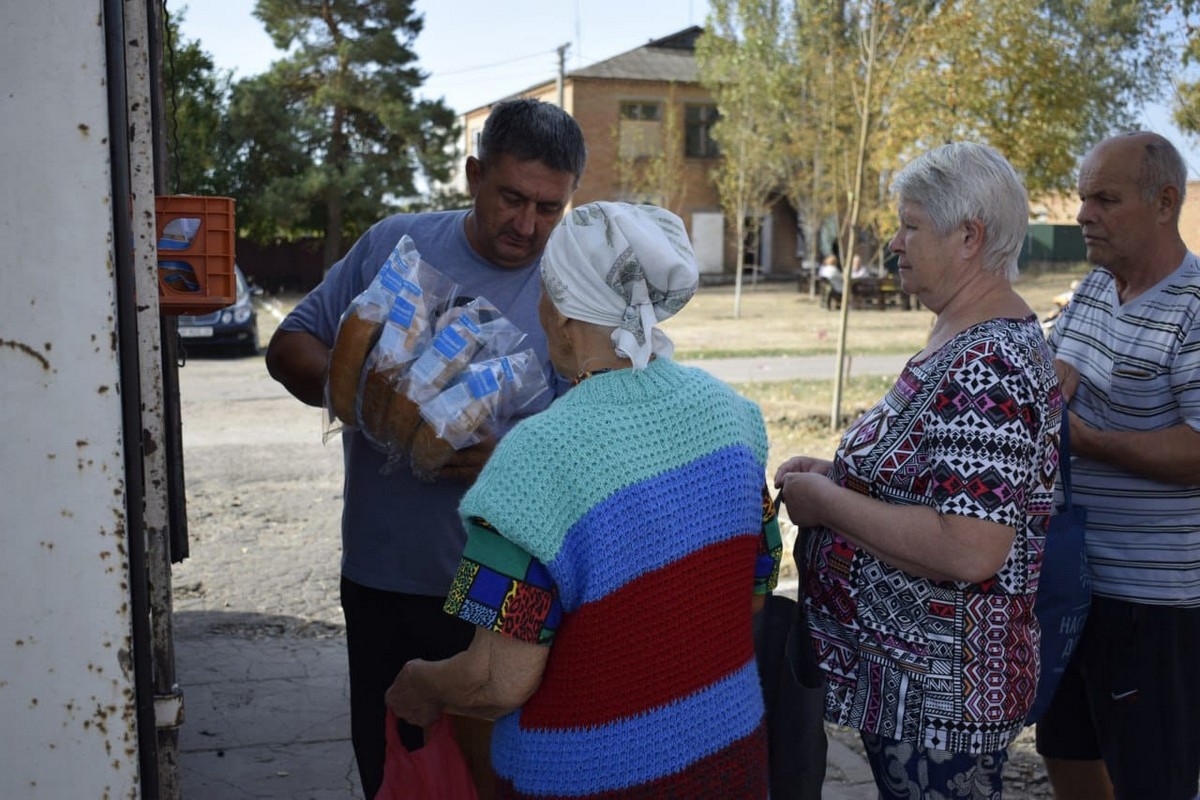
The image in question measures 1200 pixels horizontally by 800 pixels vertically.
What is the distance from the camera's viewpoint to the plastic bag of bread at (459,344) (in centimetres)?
250

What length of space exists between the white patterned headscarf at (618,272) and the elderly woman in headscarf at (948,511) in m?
0.67

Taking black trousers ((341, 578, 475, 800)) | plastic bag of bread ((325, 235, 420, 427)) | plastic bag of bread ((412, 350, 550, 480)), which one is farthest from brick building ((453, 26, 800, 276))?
plastic bag of bread ((412, 350, 550, 480))

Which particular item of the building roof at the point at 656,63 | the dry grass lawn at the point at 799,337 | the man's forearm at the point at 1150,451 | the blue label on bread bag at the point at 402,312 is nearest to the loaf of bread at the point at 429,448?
the blue label on bread bag at the point at 402,312

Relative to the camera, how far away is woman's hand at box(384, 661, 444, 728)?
207 cm

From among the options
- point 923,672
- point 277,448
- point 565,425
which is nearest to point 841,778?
point 923,672

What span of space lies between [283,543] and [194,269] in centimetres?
518

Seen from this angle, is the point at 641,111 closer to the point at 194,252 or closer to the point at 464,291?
the point at 464,291

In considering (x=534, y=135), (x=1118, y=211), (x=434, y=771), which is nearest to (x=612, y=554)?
(x=434, y=771)

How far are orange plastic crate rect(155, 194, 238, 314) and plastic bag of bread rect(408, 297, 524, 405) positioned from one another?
0.46 meters

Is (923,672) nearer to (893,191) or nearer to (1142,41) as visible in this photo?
(893,191)

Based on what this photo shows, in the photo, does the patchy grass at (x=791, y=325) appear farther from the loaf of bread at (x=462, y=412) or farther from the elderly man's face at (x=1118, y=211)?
the loaf of bread at (x=462, y=412)

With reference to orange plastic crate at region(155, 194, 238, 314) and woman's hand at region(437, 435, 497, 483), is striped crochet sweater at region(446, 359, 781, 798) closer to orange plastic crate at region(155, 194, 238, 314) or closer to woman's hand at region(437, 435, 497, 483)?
woman's hand at region(437, 435, 497, 483)

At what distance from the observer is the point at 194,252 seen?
8.13ft

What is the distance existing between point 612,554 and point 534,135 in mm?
1394
